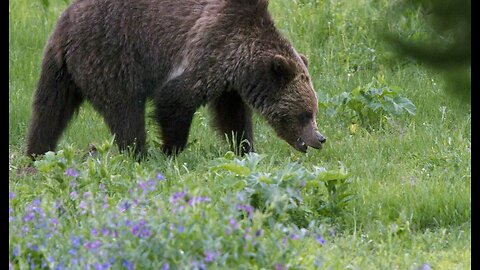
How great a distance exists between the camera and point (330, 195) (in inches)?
246

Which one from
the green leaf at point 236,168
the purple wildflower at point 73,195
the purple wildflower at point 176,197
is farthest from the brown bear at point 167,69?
the purple wildflower at point 176,197

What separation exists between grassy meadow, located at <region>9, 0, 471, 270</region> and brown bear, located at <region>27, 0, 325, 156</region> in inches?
12.6

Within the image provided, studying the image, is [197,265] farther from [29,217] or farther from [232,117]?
[232,117]

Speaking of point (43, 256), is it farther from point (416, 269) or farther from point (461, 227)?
point (461, 227)

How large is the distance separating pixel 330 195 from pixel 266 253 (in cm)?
173

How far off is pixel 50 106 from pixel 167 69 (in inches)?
41.0

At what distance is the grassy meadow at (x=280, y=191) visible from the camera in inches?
180

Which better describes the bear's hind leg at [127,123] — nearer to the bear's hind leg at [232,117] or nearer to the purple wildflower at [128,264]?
the bear's hind leg at [232,117]

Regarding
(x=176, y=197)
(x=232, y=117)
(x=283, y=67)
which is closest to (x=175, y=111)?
(x=232, y=117)

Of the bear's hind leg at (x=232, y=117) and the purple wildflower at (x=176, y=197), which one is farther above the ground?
the purple wildflower at (x=176, y=197)

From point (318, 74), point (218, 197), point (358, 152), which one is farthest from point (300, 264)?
point (318, 74)

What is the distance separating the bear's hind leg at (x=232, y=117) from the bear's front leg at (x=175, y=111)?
0.49m

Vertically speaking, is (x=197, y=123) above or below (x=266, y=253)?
below

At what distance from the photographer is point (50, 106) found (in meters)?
8.26
